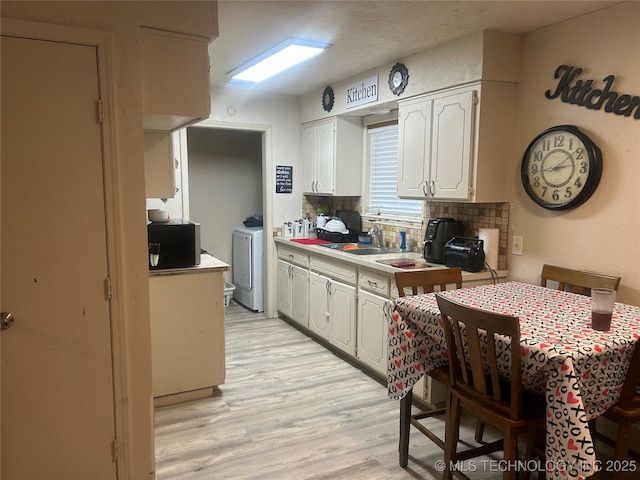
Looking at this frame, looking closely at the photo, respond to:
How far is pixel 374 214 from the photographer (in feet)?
15.4

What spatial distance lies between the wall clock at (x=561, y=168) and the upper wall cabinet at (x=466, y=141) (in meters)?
0.20

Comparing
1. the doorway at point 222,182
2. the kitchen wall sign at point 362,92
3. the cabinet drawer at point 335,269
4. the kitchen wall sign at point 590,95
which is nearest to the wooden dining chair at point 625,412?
the kitchen wall sign at point 590,95

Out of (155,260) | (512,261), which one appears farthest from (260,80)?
(512,261)

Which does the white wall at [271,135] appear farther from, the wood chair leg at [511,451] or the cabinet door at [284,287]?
the wood chair leg at [511,451]

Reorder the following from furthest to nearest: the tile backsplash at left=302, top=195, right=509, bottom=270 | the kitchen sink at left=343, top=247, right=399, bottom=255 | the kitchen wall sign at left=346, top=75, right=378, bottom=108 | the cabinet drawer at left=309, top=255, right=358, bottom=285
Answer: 1. the kitchen sink at left=343, top=247, right=399, bottom=255
2. the kitchen wall sign at left=346, top=75, right=378, bottom=108
3. the cabinet drawer at left=309, top=255, right=358, bottom=285
4. the tile backsplash at left=302, top=195, right=509, bottom=270

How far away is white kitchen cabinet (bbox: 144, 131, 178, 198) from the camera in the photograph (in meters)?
3.05

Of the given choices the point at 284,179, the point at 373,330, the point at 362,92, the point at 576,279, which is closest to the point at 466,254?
the point at 576,279

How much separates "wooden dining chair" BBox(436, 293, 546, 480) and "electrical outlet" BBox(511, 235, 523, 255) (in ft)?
4.11

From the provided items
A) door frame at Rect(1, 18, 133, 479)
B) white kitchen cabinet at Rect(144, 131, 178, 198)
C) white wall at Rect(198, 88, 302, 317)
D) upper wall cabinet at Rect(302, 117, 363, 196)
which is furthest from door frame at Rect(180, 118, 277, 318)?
door frame at Rect(1, 18, 133, 479)

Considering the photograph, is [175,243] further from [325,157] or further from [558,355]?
[558,355]

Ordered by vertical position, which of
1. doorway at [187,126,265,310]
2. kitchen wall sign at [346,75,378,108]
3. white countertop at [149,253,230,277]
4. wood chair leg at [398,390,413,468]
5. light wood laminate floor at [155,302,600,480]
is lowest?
light wood laminate floor at [155,302,600,480]

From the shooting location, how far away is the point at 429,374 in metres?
2.37

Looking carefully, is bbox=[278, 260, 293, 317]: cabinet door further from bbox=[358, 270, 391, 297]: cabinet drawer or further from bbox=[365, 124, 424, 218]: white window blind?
bbox=[358, 270, 391, 297]: cabinet drawer

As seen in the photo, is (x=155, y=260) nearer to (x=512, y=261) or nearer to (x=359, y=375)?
(x=359, y=375)
